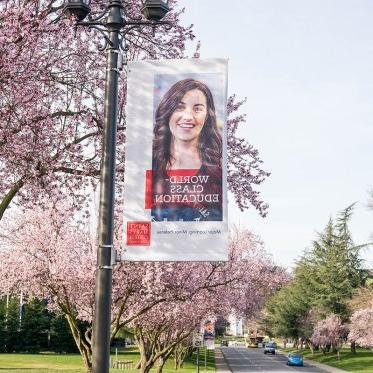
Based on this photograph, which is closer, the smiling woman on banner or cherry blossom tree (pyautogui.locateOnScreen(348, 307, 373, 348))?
the smiling woman on banner

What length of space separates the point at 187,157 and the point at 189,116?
447mm

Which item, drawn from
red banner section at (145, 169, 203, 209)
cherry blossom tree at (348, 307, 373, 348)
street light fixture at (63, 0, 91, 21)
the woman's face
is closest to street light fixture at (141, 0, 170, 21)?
street light fixture at (63, 0, 91, 21)

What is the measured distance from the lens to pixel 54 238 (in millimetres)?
20641

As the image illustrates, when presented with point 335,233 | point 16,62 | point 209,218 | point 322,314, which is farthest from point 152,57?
point 335,233

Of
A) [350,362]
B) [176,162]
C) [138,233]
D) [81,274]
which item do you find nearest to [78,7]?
[176,162]

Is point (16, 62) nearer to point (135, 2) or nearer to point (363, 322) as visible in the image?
point (135, 2)

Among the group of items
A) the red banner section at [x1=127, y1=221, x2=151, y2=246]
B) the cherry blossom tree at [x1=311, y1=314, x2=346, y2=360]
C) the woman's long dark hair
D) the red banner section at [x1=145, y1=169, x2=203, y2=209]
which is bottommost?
the cherry blossom tree at [x1=311, y1=314, x2=346, y2=360]

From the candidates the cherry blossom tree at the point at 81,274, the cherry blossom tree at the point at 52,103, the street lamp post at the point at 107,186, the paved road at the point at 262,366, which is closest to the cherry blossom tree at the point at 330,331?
the paved road at the point at 262,366

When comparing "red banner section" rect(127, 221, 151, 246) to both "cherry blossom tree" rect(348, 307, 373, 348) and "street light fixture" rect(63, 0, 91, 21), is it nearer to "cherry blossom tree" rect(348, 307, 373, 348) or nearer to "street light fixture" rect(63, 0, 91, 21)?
"street light fixture" rect(63, 0, 91, 21)

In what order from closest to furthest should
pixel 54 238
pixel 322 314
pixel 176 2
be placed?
1. pixel 176 2
2. pixel 54 238
3. pixel 322 314

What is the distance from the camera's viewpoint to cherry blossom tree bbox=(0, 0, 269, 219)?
30.0 ft

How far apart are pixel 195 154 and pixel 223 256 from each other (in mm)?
1037

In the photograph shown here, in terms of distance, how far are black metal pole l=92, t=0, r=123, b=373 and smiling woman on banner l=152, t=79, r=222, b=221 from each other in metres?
0.53

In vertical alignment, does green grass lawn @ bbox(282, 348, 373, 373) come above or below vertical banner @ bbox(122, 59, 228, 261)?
below
